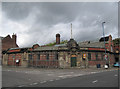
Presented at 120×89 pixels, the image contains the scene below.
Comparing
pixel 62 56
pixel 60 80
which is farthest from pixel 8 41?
pixel 60 80

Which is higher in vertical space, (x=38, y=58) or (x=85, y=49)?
(x=85, y=49)

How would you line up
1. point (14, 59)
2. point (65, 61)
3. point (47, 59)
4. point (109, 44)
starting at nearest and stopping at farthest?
point (65, 61) → point (47, 59) → point (14, 59) → point (109, 44)

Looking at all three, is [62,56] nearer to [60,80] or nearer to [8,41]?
[60,80]

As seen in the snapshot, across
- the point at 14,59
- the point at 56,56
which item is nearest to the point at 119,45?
the point at 56,56

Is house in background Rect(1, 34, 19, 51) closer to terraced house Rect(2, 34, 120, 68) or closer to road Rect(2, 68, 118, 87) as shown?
terraced house Rect(2, 34, 120, 68)

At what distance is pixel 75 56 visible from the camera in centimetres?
3058

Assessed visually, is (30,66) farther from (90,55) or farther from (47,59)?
(90,55)

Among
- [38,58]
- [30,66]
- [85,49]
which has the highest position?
[85,49]

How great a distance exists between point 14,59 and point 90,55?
21.3 meters

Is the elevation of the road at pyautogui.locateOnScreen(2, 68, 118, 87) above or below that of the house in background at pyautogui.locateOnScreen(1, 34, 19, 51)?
below

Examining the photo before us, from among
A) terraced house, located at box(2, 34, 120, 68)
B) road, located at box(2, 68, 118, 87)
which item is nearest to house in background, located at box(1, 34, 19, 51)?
terraced house, located at box(2, 34, 120, 68)

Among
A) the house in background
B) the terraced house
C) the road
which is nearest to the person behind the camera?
the road

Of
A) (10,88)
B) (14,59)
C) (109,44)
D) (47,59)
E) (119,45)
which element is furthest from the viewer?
(119,45)

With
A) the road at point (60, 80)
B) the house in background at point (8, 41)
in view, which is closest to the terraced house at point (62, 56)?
the road at point (60, 80)
